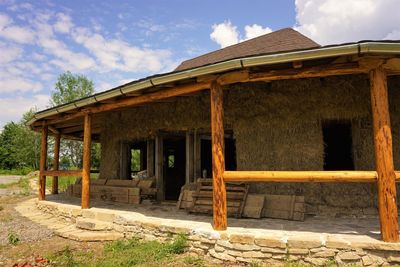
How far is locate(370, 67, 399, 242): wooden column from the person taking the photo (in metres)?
4.09

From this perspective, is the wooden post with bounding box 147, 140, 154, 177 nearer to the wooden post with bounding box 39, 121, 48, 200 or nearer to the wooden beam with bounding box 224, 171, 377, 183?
the wooden post with bounding box 39, 121, 48, 200

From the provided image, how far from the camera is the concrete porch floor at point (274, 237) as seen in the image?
399cm

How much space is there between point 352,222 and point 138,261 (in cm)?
393

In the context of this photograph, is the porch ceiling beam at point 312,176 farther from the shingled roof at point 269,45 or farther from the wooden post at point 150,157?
the wooden post at point 150,157

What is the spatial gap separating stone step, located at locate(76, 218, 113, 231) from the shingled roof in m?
4.43

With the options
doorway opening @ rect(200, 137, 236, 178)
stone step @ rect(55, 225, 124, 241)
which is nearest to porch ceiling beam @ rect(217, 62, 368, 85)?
stone step @ rect(55, 225, 124, 241)

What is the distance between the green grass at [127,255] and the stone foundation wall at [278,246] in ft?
0.71

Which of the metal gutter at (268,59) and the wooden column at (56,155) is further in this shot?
the wooden column at (56,155)

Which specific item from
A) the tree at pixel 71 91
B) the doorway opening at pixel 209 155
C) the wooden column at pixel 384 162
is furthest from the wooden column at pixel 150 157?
the tree at pixel 71 91

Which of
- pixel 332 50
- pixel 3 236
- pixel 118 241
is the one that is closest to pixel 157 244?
pixel 118 241

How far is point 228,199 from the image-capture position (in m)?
6.46

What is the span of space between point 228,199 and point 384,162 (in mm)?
3214

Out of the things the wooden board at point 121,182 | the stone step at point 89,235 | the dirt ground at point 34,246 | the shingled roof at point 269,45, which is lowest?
the dirt ground at point 34,246

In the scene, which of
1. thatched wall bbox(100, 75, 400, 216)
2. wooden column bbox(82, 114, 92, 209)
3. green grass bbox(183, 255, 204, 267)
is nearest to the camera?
green grass bbox(183, 255, 204, 267)
